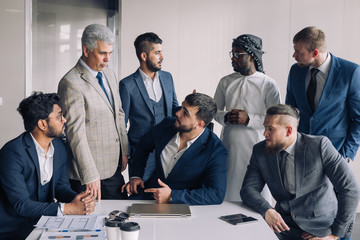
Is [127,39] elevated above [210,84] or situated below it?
above

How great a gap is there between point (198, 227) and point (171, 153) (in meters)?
0.83

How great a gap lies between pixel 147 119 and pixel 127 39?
1955mm

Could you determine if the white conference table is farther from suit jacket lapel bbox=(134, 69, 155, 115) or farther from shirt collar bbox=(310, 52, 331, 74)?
shirt collar bbox=(310, 52, 331, 74)

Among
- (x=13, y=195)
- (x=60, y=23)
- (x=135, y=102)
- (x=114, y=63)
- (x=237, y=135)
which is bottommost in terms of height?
(x=13, y=195)

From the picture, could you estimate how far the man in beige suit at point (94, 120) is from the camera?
255 centimetres

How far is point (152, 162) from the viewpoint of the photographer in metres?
3.16

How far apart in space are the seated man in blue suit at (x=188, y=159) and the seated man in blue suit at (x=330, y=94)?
2.46 feet

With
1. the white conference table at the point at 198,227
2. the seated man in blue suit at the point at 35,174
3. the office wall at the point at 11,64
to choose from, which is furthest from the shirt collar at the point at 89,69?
the office wall at the point at 11,64

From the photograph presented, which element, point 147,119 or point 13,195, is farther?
point 147,119

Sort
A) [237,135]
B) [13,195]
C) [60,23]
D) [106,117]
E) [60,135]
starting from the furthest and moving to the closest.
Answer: [60,23] → [237,135] → [106,117] → [60,135] → [13,195]

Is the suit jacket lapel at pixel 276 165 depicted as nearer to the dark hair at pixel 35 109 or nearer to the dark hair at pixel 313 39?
the dark hair at pixel 313 39

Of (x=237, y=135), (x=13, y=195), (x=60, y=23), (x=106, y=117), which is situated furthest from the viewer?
(x=60, y=23)

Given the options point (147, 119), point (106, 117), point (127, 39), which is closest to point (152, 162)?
point (147, 119)

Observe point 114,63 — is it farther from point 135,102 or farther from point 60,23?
point 135,102
